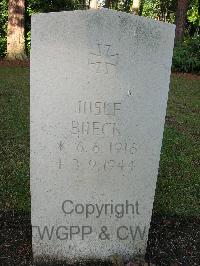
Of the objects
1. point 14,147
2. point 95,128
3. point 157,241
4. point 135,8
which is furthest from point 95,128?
point 135,8

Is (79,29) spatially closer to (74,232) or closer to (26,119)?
(74,232)

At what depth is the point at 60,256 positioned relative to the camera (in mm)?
3604

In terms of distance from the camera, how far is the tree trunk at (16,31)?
17.6 meters

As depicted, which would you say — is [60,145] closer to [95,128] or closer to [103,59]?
[95,128]

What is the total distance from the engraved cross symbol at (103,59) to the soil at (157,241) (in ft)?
5.30

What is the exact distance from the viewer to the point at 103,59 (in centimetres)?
317

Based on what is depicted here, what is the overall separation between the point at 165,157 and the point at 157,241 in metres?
2.54

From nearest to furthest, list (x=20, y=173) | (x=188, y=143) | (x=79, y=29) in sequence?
(x=79, y=29) < (x=20, y=173) < (x=188, y=143)

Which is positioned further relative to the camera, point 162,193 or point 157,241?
point 162,193

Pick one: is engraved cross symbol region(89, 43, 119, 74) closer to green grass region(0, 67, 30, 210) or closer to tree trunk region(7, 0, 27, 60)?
green grass region(0, 67, 30, 210)

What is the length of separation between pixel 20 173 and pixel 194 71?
47.5 feet

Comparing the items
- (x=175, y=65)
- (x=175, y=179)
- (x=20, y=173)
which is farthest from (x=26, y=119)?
(x=175, y=65)

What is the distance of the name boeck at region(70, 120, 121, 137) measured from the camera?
10.8ft

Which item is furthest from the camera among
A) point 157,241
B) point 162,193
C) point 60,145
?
point 162,193
